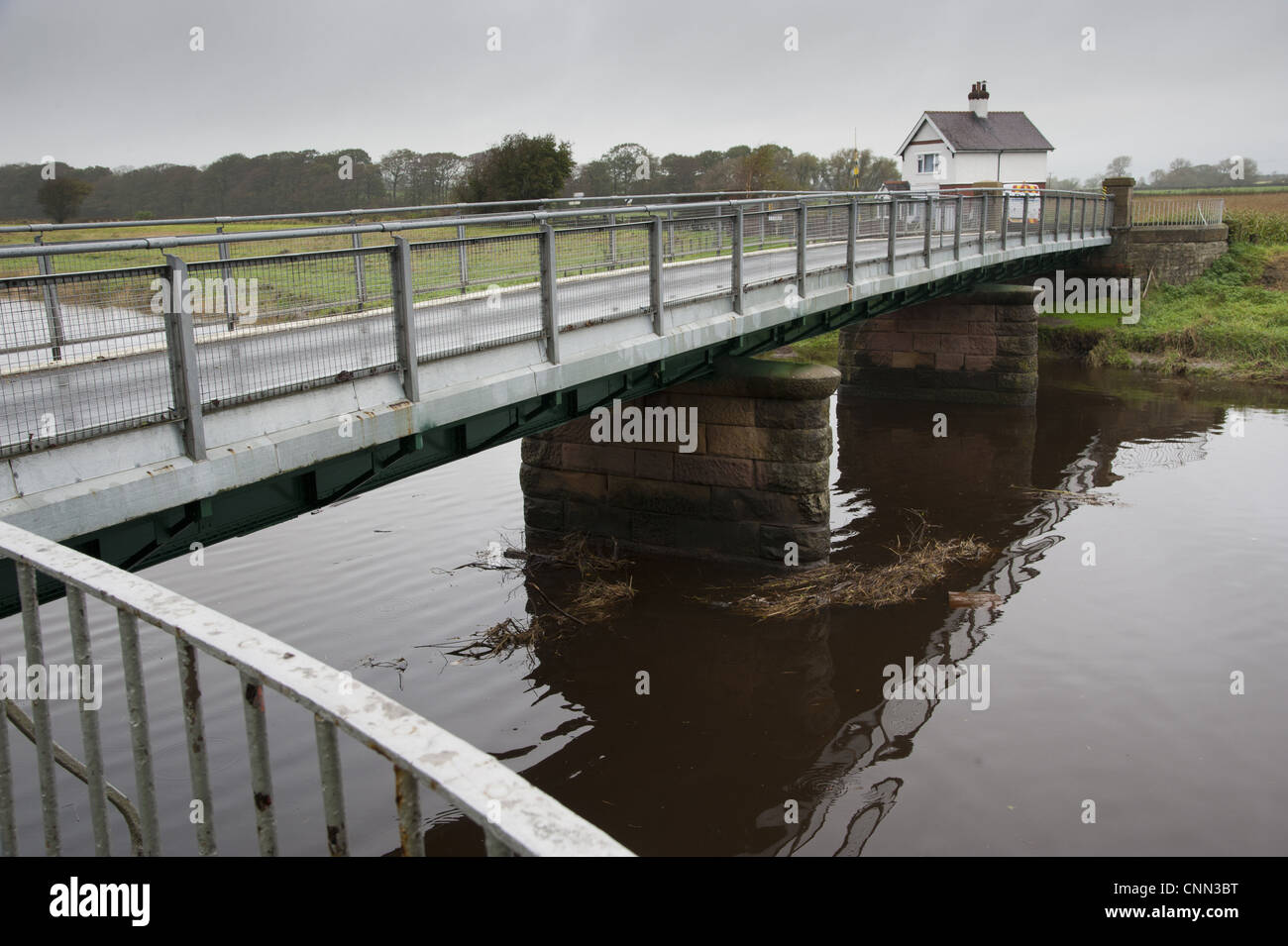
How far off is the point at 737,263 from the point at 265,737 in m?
9.47

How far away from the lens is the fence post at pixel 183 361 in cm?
538

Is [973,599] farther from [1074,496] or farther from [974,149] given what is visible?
[974,149]

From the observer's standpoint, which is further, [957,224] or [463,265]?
[957,224]

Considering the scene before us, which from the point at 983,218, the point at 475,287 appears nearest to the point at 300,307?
the point at 475,287

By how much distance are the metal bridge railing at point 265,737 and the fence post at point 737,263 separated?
901cm

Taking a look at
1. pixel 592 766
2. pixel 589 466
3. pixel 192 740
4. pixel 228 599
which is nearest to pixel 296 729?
pixel 592 766

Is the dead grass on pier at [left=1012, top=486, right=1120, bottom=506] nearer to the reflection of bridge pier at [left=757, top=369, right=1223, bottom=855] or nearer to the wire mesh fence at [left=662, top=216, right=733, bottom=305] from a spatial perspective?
the reflection of bridge pier at [left=757, top=369, right=1223, bottom=855]

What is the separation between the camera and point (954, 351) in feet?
Answer: 79.5

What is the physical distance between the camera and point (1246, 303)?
30.4 meters

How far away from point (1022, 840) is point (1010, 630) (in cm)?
407

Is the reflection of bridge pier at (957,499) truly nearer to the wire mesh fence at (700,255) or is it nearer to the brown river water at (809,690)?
the brown river water at (809,690)

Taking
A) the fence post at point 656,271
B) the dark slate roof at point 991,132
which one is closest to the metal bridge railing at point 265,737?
the fence post at point 656,271

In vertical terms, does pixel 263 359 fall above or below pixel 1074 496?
above

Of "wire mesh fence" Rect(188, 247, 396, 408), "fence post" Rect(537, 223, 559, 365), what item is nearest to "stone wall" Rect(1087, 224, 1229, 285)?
"fence post" Rect(537, 223, 559, 365)
